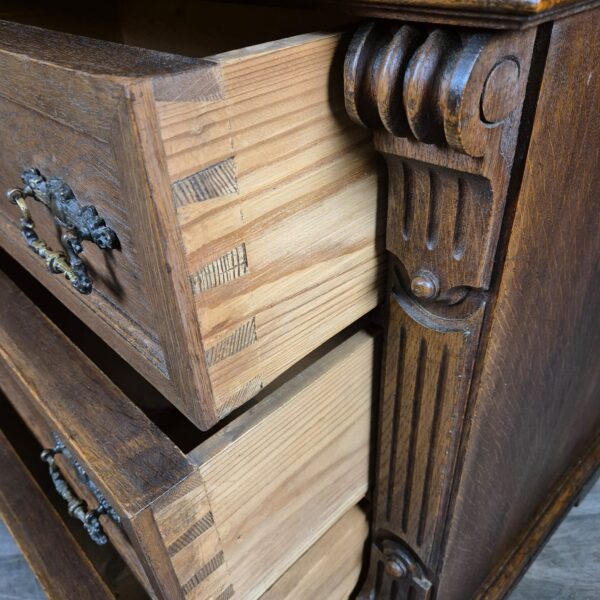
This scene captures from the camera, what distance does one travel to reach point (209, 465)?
1.24 feet

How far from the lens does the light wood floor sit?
0.85 meters

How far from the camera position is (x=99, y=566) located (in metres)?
0.76

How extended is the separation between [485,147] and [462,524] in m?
0.38

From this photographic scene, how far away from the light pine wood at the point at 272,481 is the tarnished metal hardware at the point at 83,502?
0.09 metres

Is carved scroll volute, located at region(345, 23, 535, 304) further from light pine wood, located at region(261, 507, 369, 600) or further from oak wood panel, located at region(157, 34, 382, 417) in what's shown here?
light pine wood, located at region(261, 507, 369, 600)

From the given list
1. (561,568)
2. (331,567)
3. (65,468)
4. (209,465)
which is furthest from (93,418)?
(561,568)

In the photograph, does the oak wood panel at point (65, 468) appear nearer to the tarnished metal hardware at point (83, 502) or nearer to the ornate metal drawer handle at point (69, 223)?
the tarnished metal hardware at point (83, 502)

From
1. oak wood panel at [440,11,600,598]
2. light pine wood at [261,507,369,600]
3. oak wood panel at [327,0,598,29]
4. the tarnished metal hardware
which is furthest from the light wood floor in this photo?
oak wood panel at [327,0,598,29]

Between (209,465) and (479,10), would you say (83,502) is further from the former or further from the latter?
(479,10)

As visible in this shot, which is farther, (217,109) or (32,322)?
(32,322)

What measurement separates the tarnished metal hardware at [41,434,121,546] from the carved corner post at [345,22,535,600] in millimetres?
248

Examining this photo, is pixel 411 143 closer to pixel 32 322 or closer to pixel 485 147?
pixel 485 147

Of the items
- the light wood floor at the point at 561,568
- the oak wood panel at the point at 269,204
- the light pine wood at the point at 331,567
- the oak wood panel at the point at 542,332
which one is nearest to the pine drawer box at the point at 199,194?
the oak wood panel at the point at 269,204

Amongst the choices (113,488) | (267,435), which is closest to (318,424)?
(267,435)
